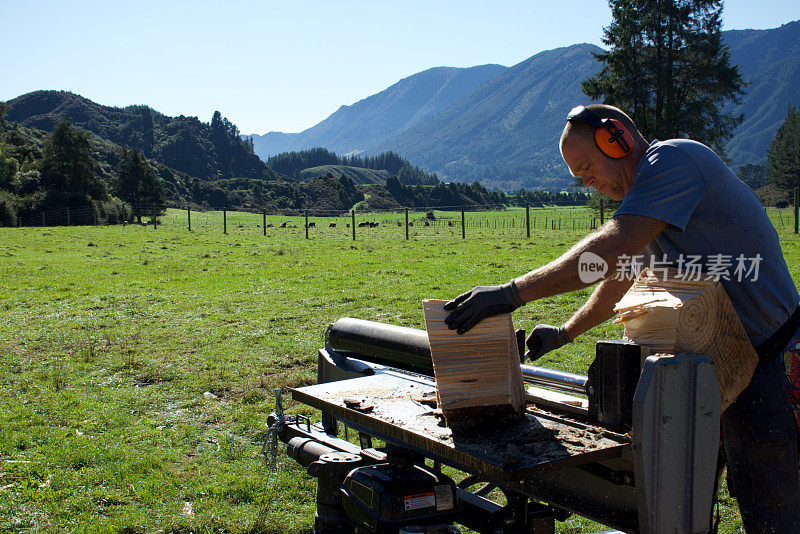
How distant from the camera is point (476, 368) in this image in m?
2.50

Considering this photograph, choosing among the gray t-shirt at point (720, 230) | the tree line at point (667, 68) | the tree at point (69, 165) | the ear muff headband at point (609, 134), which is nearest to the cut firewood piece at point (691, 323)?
the gray t-shirt at point (720, 230)

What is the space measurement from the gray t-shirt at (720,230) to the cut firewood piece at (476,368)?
684mm

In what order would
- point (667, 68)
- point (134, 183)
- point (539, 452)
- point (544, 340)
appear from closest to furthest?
1. point (539, 452)
2. point (544, 340)
3. point (667, 68)
4. point (134, 183)

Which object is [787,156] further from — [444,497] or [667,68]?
[444,497]

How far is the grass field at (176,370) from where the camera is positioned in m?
4.54

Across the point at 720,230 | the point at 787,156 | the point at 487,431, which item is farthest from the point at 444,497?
the point at 787,156

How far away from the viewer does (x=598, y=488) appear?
2471 millimetres

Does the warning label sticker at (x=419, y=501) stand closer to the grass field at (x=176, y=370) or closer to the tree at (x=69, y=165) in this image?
the grass field at (x=176, y=370)

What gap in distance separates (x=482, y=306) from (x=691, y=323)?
696mm

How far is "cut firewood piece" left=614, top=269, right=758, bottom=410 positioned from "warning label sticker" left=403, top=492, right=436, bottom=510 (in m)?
1.03

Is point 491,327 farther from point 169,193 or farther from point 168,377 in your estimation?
point 169,193

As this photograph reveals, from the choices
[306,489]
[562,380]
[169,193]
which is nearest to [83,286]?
[306,489]

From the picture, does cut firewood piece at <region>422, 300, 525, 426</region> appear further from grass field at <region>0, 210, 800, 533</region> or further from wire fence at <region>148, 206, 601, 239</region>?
wire fence at <region>148, 206, 601, 239</region>

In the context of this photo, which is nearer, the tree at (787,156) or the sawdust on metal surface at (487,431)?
the sawdust on metal surface at (487,431)
